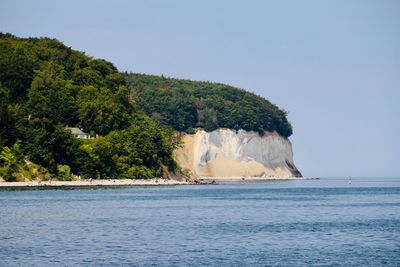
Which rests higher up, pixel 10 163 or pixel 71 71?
pixel 71 71

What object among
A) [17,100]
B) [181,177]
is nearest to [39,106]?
[17,100]

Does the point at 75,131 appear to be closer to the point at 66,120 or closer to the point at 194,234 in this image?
the point at 66,120

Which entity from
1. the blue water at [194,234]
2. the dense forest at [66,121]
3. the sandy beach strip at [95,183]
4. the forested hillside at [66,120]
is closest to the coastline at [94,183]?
the sandy beach strip at [95,183]

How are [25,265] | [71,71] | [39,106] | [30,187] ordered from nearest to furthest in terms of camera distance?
[25,265] → [30,187] → [39,106] → [71,71]

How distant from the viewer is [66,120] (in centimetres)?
16488

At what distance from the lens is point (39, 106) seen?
150000 millimetres

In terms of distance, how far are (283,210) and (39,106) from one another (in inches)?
2762

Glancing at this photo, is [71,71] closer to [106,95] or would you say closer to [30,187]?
[106,95]

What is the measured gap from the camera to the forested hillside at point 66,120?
14412 cm

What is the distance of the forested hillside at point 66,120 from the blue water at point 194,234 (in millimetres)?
47226

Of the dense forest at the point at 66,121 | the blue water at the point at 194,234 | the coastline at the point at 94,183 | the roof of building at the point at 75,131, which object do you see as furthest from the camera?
the roof of building at the point at 75,131

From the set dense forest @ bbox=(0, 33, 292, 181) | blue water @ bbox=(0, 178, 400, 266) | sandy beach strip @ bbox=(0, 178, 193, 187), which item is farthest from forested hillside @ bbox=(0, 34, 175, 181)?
blue water @ bbox=(0, 178, 400, 266)

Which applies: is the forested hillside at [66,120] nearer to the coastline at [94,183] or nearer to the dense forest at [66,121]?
the dense forest at [66,121]

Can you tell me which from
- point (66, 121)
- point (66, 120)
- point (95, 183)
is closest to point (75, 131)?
point (66, 120)
